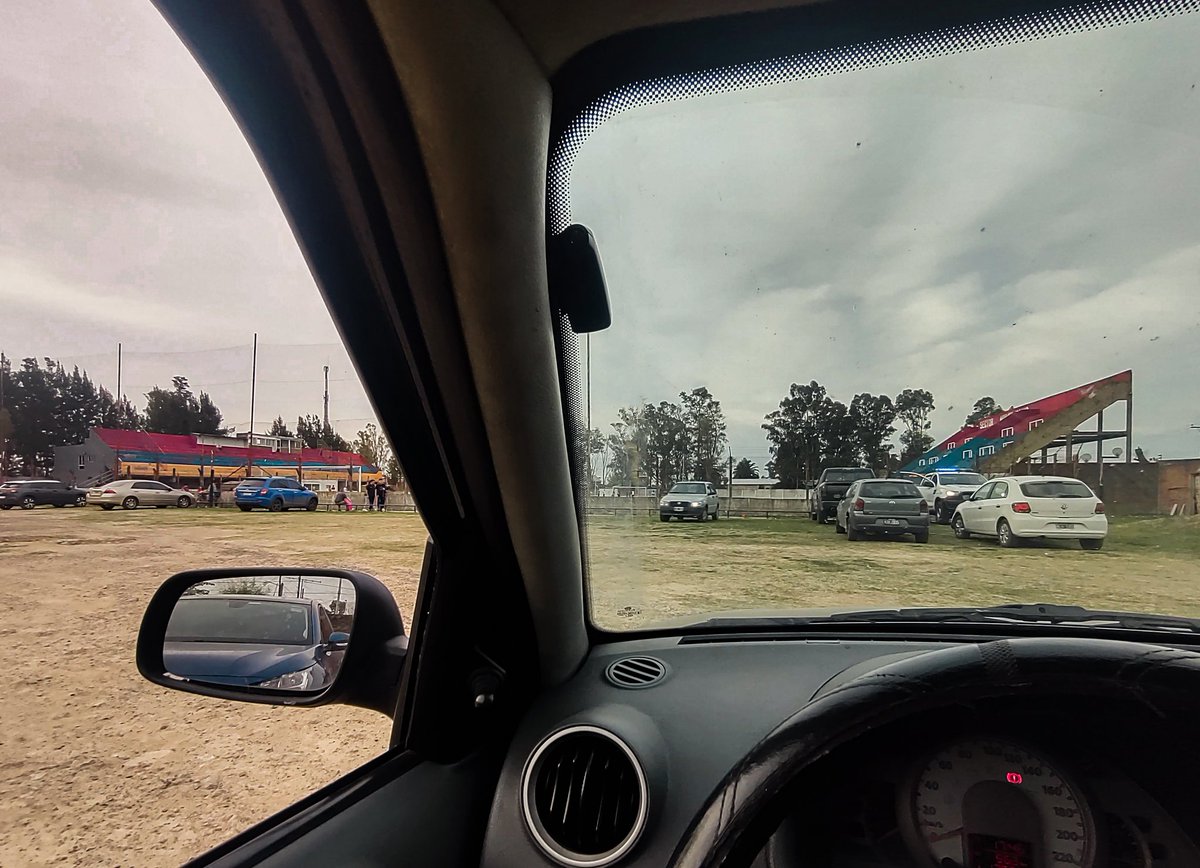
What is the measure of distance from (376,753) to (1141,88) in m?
2.76

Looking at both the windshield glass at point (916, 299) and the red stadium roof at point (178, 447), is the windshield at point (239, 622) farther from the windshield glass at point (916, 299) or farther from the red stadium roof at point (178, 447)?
the windshield glass at point (916, 299)

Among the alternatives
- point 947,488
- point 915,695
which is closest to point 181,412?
point 915,695

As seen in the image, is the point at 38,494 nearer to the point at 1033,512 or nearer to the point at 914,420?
the point at 914,420

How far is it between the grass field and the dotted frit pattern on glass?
4.06ft

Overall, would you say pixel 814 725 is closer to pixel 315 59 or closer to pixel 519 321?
pixel 519 321

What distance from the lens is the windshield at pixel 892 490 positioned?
247cm

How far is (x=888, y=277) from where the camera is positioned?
2.19 m

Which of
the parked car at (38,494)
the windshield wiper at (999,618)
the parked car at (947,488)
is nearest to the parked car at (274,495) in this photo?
the parked car at (38,494)

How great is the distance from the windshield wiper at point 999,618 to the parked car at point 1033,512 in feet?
0.78

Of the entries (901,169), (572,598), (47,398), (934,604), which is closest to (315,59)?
(47,398)

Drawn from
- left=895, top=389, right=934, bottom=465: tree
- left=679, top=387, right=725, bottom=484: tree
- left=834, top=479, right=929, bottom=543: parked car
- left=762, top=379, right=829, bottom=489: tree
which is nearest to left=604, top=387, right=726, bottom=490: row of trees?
left=679, top=387, right=725, bottom=484: tree

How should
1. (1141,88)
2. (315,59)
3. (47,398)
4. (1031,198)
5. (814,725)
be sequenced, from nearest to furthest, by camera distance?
(814,725) → (315,59) → (47,398) → (1141,88) → (1031,198)

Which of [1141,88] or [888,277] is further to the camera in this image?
[888,277]

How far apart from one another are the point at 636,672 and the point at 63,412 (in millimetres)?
1849
